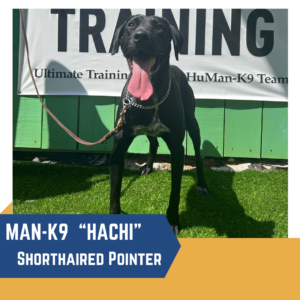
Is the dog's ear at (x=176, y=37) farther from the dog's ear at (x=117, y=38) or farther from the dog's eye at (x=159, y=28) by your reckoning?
the dog's ear at (x=117, y=38)

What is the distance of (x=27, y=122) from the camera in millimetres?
4473

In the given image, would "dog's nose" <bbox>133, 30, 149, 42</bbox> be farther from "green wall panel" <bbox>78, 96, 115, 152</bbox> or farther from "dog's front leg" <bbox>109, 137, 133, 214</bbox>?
"green wall panel" <bbox>78, 96, 115, 152</bbox>

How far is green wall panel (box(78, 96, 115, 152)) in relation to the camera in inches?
170

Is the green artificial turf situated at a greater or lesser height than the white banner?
lesser

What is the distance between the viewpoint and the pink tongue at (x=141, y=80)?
223 cm

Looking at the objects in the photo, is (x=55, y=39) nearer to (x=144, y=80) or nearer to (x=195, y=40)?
(x=195, y=40)

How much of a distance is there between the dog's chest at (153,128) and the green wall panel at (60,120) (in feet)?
6.88

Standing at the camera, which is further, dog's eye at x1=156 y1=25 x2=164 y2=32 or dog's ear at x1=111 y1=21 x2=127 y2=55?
dog's ear at x1=111 y1=21 x2=127 y2=55

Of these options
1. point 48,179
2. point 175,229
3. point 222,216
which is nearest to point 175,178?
point 175,229

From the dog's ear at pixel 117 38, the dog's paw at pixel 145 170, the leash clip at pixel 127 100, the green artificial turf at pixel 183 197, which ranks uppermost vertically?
the dog's ear at pixel 117 38

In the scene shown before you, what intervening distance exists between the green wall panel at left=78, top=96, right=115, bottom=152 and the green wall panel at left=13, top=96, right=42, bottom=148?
0.58 meters

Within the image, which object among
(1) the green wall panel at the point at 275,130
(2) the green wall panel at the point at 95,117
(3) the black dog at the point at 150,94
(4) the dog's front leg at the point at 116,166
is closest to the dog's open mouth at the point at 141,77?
(3) the black dog at the point at 150,94

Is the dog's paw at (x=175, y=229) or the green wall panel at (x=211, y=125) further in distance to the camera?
the green wall panel at (x=211, y=125)

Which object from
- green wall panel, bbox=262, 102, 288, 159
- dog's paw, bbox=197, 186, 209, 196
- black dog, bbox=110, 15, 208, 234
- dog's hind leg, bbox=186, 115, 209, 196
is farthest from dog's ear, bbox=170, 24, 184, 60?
green wall panel, bbox=262, 102, 288, 159
